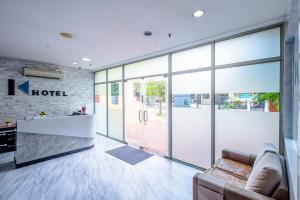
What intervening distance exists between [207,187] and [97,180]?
208 centimetres

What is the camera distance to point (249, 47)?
271 centimetres

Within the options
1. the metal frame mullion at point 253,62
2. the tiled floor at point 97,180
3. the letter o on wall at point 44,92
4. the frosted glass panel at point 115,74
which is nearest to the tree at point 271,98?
the metal frame mullion at point 253,62

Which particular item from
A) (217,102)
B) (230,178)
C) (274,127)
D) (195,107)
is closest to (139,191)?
(230,178)

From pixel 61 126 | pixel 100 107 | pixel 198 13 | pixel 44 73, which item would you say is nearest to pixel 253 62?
pixel 198 13

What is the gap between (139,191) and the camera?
2566mm

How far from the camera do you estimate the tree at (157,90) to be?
4.07 m

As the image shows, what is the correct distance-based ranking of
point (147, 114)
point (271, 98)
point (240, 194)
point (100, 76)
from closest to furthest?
point (240, 194), point (271, 98), point (147, 114), point (100, 76)

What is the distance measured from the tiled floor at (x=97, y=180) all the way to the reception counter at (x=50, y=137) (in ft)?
0.74

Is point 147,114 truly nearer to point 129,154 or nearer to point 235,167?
point 129,154

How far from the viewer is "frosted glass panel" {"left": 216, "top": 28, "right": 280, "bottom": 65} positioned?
248cm

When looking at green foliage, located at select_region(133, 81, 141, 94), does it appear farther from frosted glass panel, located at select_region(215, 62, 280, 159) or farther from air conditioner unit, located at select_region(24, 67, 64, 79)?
air conditioner unit, located at select_region(24, 67, 64, 79)

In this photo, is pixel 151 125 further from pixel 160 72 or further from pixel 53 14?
pixel 53 14

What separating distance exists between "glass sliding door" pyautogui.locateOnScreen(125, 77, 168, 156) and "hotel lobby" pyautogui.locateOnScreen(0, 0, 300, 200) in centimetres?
3

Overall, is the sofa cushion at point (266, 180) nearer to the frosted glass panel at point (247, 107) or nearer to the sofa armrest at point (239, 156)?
the sofa armrest at point (239, 156)
